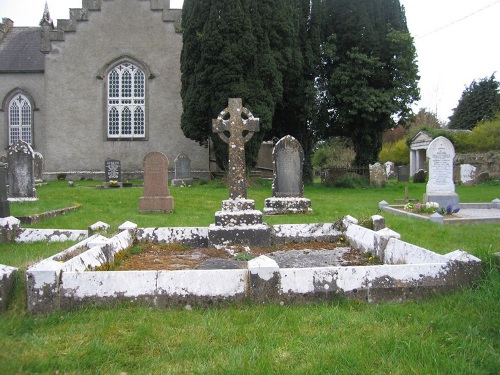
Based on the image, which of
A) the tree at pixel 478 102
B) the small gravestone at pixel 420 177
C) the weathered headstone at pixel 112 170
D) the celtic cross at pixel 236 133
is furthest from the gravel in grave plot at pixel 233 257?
the tree at pixel 478 102

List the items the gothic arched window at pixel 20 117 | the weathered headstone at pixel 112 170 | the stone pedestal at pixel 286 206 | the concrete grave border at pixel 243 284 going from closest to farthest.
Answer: the concrete grave border at pixel 243 284, the stone pedestal at pixel 286 206, the weathered headstone at pixel 112 170, the gothic arched window at pixel 20 117

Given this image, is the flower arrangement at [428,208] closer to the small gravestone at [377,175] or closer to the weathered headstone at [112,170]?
the small gravestone at [377,175]

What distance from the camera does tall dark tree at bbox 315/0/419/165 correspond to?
22453 mm

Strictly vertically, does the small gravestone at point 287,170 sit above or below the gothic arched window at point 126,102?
below

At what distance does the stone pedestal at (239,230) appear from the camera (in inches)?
286

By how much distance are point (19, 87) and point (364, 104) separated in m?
22.2

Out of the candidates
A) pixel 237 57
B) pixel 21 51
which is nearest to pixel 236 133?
pixel 237 57

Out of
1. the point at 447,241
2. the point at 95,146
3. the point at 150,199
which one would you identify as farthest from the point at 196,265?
the point at 95,146

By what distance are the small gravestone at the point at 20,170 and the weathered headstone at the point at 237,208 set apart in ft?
27.1

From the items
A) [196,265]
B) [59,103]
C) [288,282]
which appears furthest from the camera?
[59,103]

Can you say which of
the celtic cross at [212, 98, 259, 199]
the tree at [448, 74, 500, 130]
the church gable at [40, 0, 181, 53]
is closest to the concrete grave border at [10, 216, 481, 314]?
the celtic cross at [212, 98, 259, 199]

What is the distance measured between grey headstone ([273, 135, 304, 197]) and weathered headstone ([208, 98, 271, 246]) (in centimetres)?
418

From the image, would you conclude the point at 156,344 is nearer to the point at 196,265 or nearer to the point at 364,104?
the point at 196,265

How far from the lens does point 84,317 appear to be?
369 cm
